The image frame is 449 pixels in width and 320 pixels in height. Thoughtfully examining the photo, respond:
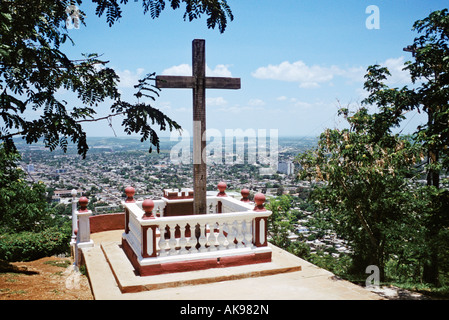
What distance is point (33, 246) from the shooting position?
12250 mm

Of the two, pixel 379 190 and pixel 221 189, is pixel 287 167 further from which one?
pixel 221 189

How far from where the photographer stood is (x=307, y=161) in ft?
36.1

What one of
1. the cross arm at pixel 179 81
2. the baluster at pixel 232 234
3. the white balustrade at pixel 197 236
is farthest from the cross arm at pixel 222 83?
the baluster at pixel 232 234

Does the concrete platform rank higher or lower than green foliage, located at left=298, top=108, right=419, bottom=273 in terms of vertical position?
lower

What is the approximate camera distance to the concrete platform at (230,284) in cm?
543

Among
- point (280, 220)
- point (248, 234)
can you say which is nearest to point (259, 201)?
point (248, 234)

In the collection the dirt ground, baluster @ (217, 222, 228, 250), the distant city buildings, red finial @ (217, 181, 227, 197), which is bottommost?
the dirt ground

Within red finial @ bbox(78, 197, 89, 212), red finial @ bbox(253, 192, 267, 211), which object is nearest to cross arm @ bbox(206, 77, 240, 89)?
red finial @ bbox(253, 192, 267, 211)

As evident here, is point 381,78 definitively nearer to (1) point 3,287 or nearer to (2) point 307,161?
(2) point 307,161

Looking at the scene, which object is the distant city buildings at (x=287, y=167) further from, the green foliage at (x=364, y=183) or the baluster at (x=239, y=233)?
the baluster at (x=239, y=233)

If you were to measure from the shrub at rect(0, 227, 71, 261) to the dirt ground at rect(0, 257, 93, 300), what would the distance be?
3.56m

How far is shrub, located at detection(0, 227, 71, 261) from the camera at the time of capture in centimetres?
1159

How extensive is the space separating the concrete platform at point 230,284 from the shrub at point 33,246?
21.2ft

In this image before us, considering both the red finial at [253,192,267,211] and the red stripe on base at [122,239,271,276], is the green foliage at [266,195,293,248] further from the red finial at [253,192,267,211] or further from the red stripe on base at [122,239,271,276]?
the red stripe on base at [122,239,271,276]
